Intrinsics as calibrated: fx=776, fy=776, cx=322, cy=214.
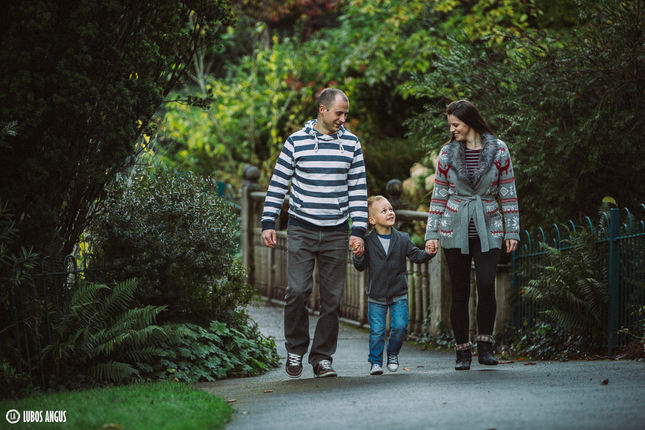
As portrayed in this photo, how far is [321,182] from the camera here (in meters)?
5.40

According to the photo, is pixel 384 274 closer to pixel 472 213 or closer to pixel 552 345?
pixel 472 213

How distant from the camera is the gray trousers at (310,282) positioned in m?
5.49

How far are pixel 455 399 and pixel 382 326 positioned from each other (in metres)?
1.33

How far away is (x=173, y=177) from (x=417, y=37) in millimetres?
8991

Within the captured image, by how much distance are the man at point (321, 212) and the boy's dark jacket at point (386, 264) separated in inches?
Result: 6.6

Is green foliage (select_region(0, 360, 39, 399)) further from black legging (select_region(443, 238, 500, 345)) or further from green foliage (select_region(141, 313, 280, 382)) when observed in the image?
black legging (select_region(443, 238, 500, 345))

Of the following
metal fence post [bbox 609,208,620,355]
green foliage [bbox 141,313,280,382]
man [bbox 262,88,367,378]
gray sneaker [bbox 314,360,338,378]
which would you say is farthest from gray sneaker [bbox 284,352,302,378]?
metal fence post [bbox 609,208,620,355]

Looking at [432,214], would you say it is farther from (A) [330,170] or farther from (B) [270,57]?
(B) [270,57]

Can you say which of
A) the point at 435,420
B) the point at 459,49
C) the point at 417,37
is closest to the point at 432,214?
the point at 435,420

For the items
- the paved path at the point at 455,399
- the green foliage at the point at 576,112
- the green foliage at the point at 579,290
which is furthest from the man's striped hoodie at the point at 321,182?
the green foliage at the point at 576,112

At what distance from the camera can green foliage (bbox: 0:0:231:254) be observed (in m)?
5.47

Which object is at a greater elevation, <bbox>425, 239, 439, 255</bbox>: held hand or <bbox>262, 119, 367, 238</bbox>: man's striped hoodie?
<bbox>262, 119, 367, 238</bbox>: man's striped hoodie

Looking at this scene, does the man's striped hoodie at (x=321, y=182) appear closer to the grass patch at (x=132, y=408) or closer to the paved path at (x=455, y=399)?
the paved path at (x=455, y=399)

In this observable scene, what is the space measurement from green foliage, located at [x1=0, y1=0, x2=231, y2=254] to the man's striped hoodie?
1.31 m
